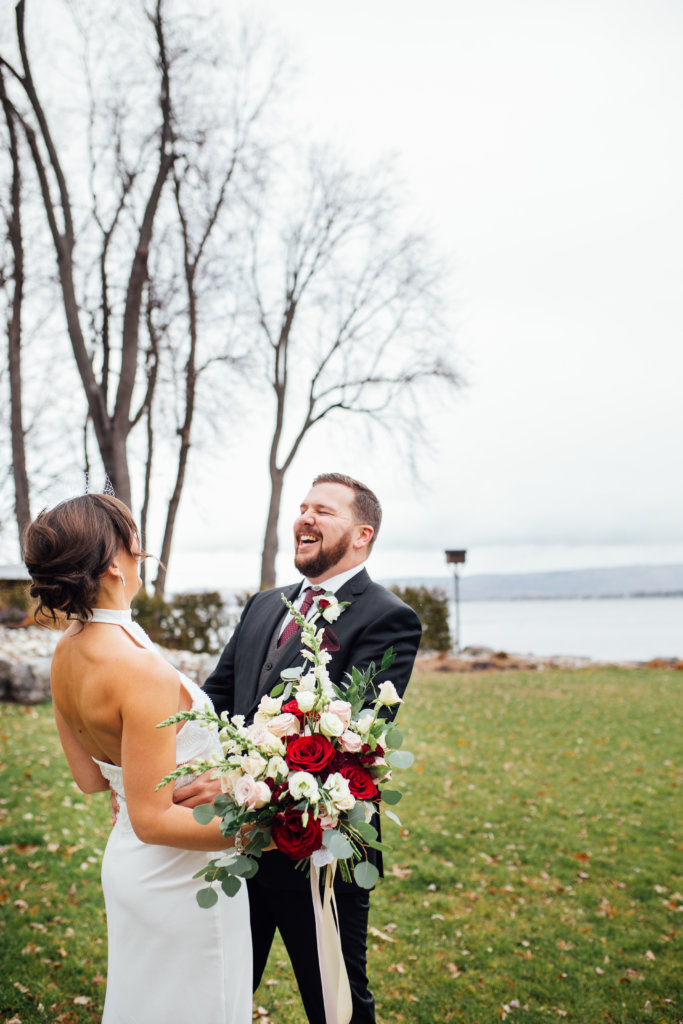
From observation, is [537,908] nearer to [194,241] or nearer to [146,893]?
[146,893]

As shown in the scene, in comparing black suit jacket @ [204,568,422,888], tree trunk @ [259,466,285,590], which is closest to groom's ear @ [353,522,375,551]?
black suit jacket @ [204,568,422,888]

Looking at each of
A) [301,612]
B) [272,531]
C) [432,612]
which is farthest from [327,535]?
[432,612]

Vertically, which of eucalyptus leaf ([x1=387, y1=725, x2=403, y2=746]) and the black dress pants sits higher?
eucalyptus leaf ([x1=387, y1=725, x2=403, y2=746])

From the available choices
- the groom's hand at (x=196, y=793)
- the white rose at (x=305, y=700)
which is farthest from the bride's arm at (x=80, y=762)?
the white rose at (x=305, y=700)

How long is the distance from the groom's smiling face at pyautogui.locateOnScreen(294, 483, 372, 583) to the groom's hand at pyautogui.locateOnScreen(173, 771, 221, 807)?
111cm

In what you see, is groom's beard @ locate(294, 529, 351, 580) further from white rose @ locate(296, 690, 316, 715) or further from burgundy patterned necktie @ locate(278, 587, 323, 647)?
white rose @ locate(296, 690, 316, 715)

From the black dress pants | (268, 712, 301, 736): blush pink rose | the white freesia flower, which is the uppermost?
(268, 712, 301, 736): blush pink rose

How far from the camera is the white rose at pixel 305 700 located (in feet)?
6.34

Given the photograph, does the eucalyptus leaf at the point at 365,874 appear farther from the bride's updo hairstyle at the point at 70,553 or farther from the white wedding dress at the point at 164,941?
the bride's updo hairstyle at the point at 70,553

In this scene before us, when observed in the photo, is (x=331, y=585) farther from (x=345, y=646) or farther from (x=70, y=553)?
(x=70, y=553)

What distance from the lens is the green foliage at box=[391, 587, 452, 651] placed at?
20188 mm

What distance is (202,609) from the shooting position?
15.9 metres

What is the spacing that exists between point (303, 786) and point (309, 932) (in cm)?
125

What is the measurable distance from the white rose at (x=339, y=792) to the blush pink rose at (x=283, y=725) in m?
0.17
